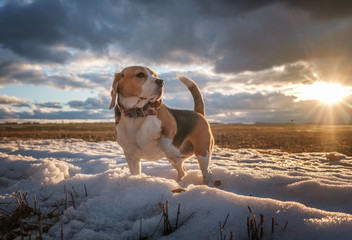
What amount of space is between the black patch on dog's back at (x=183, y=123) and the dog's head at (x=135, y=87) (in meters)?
0.73

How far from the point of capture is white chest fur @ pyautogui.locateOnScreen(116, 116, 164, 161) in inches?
123

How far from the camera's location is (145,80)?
123 inches

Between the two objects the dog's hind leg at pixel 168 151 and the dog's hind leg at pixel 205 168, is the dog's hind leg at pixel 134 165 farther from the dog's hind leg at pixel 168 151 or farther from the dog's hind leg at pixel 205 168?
the dog's hind leg at pixel 205 168

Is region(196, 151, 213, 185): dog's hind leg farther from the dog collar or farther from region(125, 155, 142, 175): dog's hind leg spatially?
the dog collar

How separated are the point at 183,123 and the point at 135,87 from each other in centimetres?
117

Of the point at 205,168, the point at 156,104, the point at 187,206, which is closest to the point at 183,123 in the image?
the point at 156,104

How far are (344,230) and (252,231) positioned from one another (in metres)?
0.59

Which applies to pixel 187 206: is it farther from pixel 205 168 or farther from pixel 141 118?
pixel 205 168

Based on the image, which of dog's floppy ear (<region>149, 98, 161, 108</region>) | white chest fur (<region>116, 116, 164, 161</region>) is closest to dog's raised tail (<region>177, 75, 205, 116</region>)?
dog's floppy ear (<region>149, 98, 161, 108</region>)

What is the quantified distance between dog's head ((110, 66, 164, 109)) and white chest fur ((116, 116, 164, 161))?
0.26 m

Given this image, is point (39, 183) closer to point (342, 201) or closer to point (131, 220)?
point (131, 220)

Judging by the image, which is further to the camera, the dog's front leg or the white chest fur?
the dog's front leg

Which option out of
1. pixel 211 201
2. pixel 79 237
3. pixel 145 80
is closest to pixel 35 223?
pixel 79 237

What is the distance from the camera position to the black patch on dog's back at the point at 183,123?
370 cm
